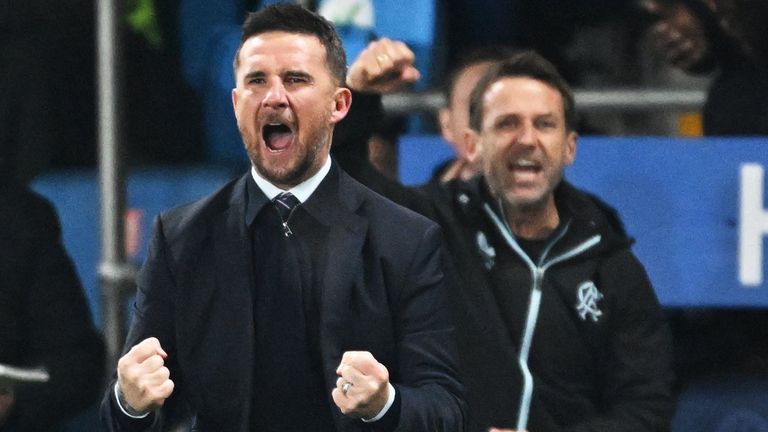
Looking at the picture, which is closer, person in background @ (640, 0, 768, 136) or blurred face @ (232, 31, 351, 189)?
blurred face @ (232, 31, 351, 189)

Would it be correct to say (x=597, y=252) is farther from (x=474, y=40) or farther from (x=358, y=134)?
(x=474, y=40)

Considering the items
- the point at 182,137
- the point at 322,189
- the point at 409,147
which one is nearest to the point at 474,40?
the point at 409,147

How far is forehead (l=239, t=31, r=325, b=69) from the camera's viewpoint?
2691 millimetres

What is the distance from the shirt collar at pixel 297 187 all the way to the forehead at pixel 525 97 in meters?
0.99

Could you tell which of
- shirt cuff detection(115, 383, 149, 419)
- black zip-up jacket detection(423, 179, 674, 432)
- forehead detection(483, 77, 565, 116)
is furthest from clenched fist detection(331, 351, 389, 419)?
forehead detection(483, 77, 565, 116)

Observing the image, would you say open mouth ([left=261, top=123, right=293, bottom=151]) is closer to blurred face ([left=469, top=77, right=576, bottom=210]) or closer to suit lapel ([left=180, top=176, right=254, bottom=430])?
suit lapel ([left=180, top=176, right=254, bottom=430])

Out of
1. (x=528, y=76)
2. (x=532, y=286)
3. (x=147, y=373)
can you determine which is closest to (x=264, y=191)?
(x=147, y=373)

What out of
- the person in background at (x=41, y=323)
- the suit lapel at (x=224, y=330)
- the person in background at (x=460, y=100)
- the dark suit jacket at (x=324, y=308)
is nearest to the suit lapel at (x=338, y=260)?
the dark suit jacket at (x=324, y=308)

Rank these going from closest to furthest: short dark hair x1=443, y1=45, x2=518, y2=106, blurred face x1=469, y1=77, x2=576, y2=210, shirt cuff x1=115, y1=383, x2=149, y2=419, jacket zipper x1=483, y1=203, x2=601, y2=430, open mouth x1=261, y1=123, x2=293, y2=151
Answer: shirt cuff x1=115, y1=383, x2=149, y2=419 → open mouth x1=261, y1=123, x2=293, y2=151 → jacket zipper x1=483, y1=203, x2=601, y2=430 → blurred face x1=469, y1=77, x2=576, y2=210 → short dark hair x1=443, y1=45, x2=518, y2=106

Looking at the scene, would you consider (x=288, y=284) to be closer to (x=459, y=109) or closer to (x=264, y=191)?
(x=264, y=191)

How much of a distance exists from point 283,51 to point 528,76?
3.54 feet

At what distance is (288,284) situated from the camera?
2.67 metres

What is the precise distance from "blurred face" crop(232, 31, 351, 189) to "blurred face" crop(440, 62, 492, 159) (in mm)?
1365

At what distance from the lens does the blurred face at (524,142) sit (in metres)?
3.58
